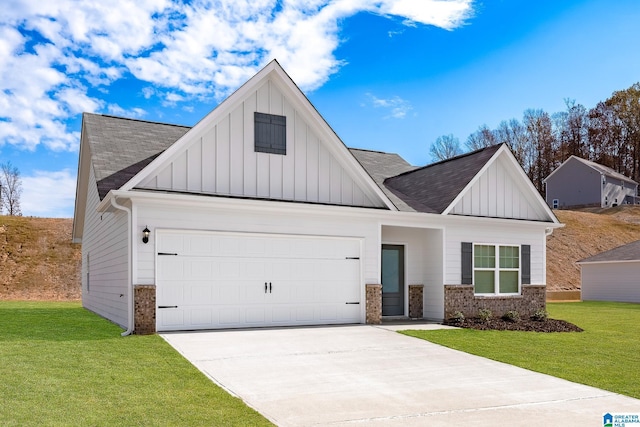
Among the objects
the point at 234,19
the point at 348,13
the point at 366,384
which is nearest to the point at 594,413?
the point at 366,384

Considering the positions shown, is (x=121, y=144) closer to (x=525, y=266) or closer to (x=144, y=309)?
(x=144, y=309)

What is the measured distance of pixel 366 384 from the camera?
24.3ft

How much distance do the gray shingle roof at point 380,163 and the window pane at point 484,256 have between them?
400 cm

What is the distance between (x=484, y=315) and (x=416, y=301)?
1933 mm

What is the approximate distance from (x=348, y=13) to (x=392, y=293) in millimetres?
8278

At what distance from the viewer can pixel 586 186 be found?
56.3 m

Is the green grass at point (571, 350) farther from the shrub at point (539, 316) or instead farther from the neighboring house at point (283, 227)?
the neighboring house at point (283, 227)

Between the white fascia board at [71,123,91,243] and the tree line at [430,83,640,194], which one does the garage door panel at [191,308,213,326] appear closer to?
the white fascia board at [71,123,91,243]

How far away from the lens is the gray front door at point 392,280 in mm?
15688

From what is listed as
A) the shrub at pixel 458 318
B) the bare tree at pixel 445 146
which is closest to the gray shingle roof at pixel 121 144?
the shrub at pixel 458 318

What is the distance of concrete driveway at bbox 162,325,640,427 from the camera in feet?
19.6

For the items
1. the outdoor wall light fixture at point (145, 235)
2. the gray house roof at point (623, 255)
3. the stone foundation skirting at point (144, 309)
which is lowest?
the stone foundation skirting at point (144, 309)

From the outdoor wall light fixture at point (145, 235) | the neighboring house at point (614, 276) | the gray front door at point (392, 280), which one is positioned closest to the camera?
the outdoor wall light fixture at point (145, 235)

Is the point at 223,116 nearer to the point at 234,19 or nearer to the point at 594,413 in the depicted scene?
the point at 234,19
